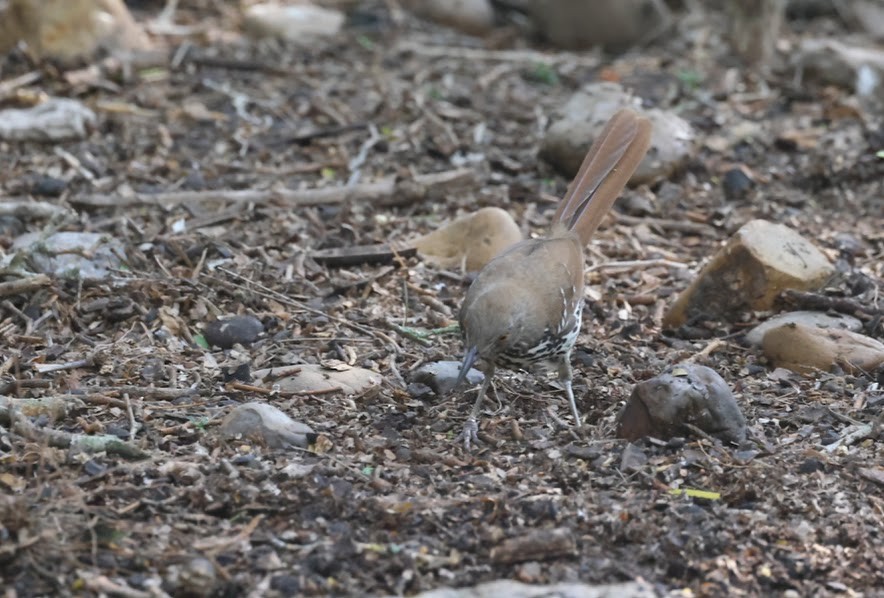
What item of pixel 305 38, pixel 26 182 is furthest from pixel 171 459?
pixel 305 38

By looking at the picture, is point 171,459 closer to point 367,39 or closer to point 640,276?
point 640,276

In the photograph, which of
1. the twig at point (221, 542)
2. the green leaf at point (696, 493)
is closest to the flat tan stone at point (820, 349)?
the green leaf at point (696, 493)

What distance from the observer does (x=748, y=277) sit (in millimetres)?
6039

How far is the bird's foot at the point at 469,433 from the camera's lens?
15.8ft

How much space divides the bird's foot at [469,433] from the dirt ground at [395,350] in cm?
5

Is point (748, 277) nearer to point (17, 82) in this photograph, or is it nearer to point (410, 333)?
point (410, 333)

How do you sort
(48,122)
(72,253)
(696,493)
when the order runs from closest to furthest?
(696,493) → (72,253) → (48,122)

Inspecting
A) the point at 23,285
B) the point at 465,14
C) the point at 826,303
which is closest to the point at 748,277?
the point at 826,303

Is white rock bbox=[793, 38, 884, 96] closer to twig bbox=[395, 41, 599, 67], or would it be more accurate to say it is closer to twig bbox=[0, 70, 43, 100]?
twig bbox=[395, 41, 599, 67]

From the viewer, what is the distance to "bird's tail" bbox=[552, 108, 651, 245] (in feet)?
18.9

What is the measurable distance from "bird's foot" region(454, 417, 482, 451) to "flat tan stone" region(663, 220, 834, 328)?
163 cm

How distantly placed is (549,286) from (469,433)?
2.21 ft

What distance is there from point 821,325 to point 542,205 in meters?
2.20

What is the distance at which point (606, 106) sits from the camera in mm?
7723
